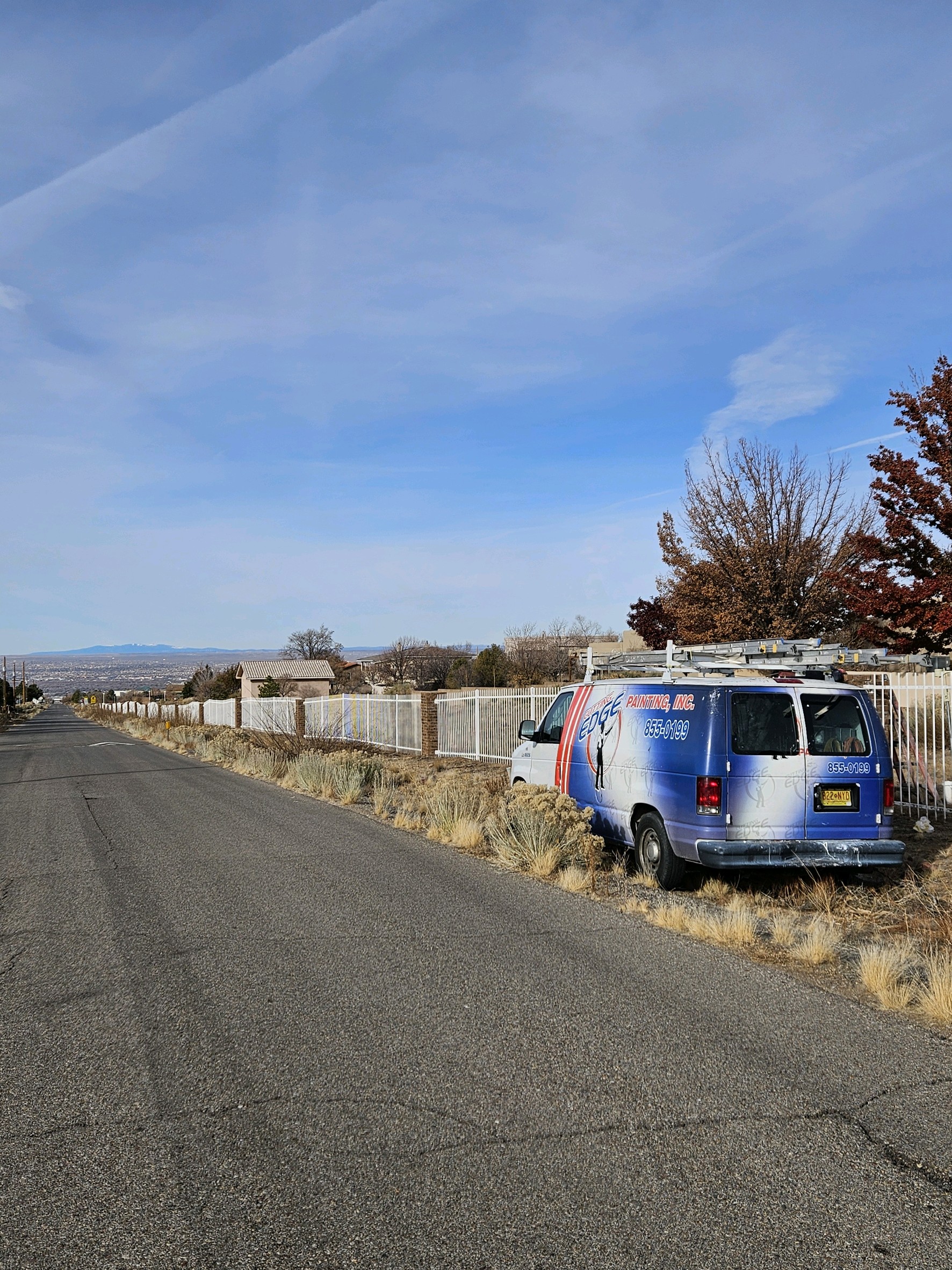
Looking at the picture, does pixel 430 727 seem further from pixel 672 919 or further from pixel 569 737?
pixel 672 919

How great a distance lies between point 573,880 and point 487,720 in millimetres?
11978

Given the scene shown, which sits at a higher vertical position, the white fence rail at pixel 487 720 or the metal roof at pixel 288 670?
the metal roof at pixel 288 670

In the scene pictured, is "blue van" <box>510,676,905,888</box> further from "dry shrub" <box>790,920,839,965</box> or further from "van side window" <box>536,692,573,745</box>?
"van side window" <box>536,692,573,745</box>

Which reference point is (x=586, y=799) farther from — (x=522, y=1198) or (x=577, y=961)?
(x=522, y=1198)

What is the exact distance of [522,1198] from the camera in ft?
11.0

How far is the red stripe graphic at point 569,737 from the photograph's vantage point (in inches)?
412

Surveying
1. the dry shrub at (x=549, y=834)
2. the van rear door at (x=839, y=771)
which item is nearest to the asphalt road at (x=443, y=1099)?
the dry shrub at (x=549, y=834)

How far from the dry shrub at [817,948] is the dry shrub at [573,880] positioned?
2266 millimetres

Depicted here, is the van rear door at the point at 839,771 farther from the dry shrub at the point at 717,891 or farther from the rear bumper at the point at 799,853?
the dry shrub at the point at 717,891

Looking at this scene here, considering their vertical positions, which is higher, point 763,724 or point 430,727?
point 763,724

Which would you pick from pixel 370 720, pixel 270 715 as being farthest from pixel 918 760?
pixel 270 715

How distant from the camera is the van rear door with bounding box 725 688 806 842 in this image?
25.7 feet

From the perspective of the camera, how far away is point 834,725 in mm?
8102

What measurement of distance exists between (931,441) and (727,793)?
29.6ft
